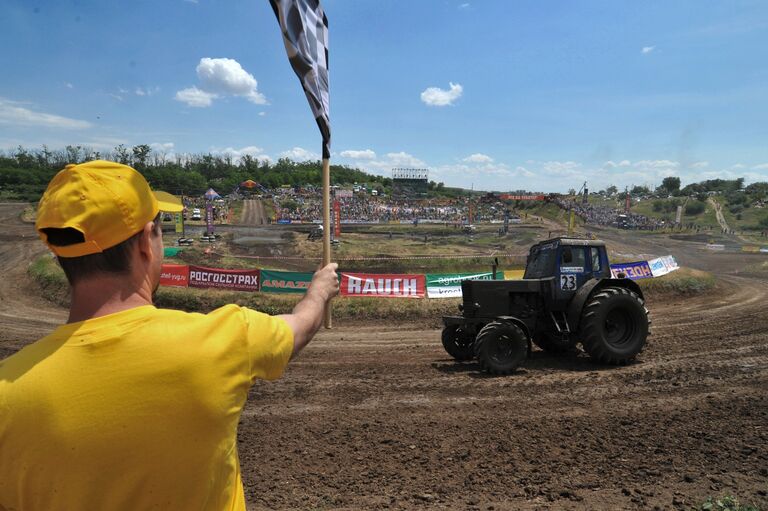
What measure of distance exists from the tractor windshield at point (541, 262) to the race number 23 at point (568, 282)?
24 centimetres

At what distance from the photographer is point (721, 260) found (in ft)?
103

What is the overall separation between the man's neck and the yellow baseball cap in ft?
0.30

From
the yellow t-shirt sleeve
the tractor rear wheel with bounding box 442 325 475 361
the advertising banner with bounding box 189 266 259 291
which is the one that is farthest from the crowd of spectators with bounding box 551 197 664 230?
the yellow t-shirt sleeve

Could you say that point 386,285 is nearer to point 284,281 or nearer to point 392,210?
point 284,281

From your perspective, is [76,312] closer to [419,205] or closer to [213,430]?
[213,430]

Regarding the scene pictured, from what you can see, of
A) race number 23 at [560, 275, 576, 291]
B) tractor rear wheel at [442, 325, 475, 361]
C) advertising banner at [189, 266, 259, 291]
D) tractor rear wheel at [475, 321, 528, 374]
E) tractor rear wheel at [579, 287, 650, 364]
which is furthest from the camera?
advertising banner at [189, 266, 259, 291]

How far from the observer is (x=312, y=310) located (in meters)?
1.68

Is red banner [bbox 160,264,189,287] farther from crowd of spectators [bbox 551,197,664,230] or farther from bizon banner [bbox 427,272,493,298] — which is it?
crowd of spectators [bbox 551,197,664,230]

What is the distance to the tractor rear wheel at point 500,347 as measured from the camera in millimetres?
8117

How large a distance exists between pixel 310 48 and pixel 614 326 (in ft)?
27.8

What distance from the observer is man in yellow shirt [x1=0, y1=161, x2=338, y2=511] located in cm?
109

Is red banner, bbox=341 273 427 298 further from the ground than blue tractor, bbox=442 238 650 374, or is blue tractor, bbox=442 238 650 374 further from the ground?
blue tractor, bbox=442 238 650 374

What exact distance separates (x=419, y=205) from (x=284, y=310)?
55.8 m

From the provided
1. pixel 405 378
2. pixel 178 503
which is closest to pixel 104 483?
pixel 178 503
